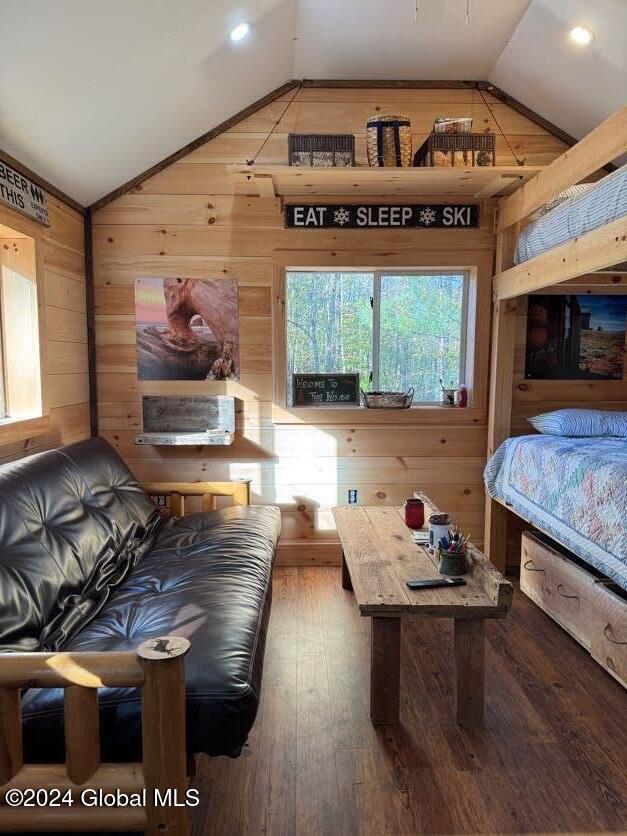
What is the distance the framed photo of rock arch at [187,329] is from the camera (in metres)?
3.50

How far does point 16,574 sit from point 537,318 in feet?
10.1

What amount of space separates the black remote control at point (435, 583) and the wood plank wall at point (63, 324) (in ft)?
5.82

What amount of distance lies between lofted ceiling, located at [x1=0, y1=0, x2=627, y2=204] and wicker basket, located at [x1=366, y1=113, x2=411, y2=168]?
0.42m

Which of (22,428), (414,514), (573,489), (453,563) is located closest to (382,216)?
(414,514)

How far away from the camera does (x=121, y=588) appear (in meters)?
2.24

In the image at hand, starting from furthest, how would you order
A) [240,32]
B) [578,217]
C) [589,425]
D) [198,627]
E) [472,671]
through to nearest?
[589,425] < [240,32] < [578,217] < [472,671] < [198,627]

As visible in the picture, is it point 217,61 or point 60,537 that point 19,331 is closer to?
point 60,537

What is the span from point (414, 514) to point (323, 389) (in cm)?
112

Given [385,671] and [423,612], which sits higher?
[423,612]

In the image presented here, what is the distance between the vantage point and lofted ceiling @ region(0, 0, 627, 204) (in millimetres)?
2154

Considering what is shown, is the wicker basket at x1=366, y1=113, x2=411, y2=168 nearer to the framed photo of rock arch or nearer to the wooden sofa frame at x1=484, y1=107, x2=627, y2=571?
the wooden sofa frame at x1=484, y1=107, x2=627, y2=571

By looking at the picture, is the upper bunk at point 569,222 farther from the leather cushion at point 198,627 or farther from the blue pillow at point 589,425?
the leather cushion at point 198,627

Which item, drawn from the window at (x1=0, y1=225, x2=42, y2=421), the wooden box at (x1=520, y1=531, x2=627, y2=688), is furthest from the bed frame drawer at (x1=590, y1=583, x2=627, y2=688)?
the window at (x1=0, y1=225, x2=42, y2=421)

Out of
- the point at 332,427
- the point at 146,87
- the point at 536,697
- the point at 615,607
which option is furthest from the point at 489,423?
the point at 146,87
